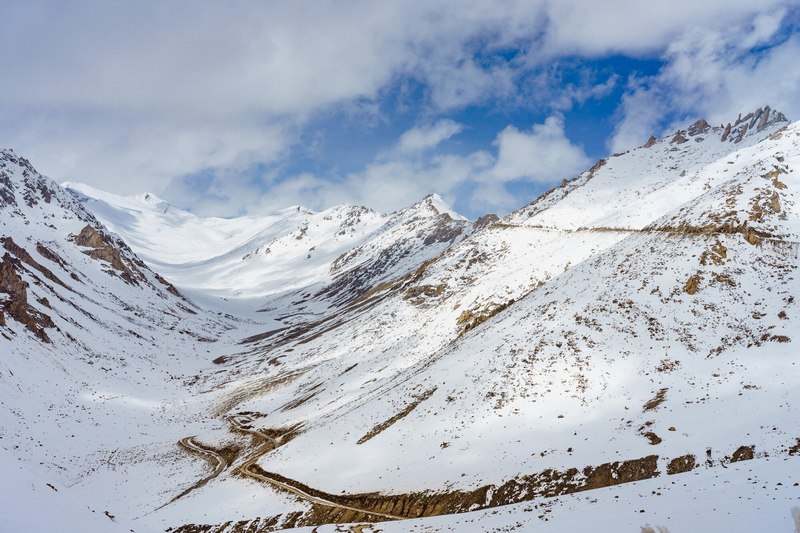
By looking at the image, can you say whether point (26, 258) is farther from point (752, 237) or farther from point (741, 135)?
point (741, 135)

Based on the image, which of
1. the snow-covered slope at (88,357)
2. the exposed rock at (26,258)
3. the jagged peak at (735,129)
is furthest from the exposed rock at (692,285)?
the exposed rock at (26,258)

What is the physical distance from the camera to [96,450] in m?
48.8

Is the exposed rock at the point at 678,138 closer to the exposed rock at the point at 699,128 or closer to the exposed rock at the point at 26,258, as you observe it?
the exposed rock at the point at 699,128

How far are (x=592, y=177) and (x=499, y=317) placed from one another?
65.9 meters

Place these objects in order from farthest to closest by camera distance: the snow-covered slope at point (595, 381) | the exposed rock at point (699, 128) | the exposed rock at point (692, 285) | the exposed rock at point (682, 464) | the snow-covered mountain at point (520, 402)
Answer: the exposed rock at point (699, 128) → the exposed rock at point (692, 285) → the snow-covered slope at point (595, 381) → the snow-covered mountain at point (520, 402) → the exposed rock at point (682, 464)

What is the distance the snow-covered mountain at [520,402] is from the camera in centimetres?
2283

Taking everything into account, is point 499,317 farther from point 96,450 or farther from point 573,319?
point 96,450

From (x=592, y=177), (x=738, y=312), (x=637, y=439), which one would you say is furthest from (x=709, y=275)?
(x=592, y=177)

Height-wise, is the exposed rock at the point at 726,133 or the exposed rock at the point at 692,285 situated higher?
the exposed rock at the point at 726,133

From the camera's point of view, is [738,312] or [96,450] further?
[96,450]

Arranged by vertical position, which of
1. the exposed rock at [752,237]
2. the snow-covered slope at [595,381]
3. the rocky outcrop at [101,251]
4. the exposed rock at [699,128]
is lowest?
the snow-covered slope at [595,381]

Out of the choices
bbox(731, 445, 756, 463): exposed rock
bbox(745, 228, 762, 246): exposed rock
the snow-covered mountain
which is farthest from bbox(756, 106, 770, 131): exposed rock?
bbox(731, 445, 756, 463): exposed rock

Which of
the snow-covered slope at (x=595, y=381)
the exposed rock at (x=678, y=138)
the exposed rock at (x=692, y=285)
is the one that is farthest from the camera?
the exposed rock at (x=678, y=138)

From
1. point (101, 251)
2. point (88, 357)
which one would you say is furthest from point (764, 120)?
point (101, 251)
